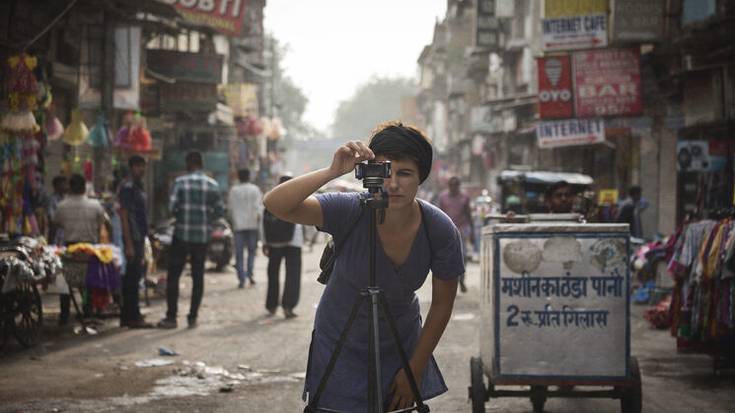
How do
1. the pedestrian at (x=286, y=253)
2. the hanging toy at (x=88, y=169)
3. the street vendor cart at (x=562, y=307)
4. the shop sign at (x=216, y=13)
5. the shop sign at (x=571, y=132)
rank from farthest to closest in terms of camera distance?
the shop sign at (x=216, y=13)
the shop sign at (x=571, y=132)
the hanging toy at (x=88, y=169)
the pedestrian at (x=286, y=253)
the street vendor cart at (x=562, y=307)

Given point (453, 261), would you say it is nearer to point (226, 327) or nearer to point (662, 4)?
point (226, 327)

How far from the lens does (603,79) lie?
66.4 feet

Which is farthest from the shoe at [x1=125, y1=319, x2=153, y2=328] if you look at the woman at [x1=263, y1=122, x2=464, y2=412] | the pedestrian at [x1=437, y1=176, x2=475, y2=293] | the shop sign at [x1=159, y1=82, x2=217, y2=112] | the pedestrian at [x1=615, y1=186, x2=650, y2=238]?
the shop sign at [x1=159, y1=82, x2=217, y2=112]

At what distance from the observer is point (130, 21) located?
17328 mm

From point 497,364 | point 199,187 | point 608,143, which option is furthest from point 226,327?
point 608,143

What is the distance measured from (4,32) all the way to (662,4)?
1209cm

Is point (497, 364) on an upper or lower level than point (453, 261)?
lower

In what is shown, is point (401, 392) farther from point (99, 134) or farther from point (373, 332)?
point (99, 134)

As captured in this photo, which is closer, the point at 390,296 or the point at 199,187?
the point at 390,296

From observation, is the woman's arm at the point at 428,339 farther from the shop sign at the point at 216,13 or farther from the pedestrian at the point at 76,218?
the shop sign at the point at 216,13

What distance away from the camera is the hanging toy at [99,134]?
53.9 ft

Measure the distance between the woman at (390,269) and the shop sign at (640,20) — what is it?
16.6 m

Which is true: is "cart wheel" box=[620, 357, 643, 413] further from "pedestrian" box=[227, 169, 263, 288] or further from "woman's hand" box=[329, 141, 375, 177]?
"pedestrian" box=[227, 169, 263, 288]

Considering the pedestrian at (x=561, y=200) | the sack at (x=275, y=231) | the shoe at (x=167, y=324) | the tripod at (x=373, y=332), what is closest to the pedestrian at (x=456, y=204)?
the sack at (x=275, y=231)
